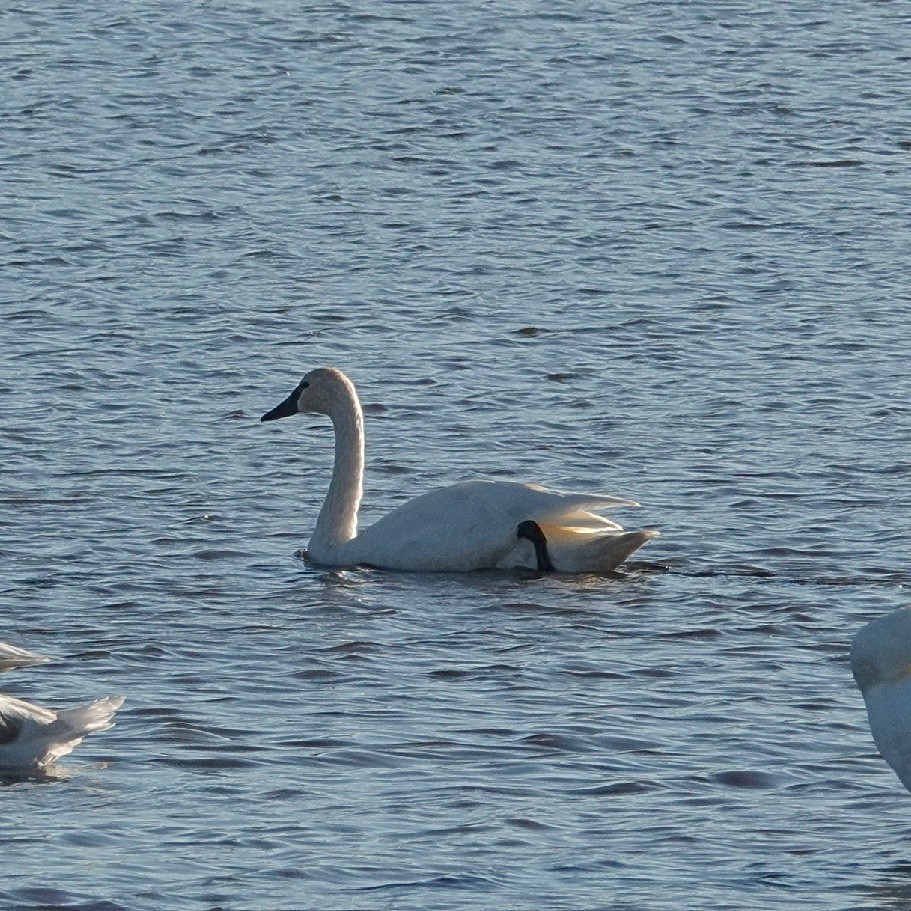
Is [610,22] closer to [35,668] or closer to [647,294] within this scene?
[647,294]

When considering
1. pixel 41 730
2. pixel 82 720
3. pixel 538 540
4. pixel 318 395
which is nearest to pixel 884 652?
pixel 82 720

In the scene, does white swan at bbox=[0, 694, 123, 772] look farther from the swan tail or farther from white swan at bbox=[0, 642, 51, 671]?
white swan at bbox=[0, 642, 51, 671]

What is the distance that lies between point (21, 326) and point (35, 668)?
5.83 metres

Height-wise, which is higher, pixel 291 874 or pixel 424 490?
pixel 291 874

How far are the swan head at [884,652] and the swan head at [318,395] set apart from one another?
4.85 meters

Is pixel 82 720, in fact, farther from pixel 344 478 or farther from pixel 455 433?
pixel 455 433

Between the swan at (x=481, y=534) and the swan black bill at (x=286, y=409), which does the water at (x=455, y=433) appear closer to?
the swan at (x=481, y=534)

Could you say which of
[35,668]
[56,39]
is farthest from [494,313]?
[56,39]

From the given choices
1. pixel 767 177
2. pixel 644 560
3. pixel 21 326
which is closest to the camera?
pixel 644 560

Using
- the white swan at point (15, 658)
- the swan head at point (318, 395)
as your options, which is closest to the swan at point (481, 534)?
the swan head at point (318, 395)

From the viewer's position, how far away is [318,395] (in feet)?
39.7

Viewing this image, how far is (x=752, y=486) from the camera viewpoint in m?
11.7

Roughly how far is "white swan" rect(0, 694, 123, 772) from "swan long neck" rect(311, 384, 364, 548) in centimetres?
326

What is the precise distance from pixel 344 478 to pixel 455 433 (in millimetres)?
1223
